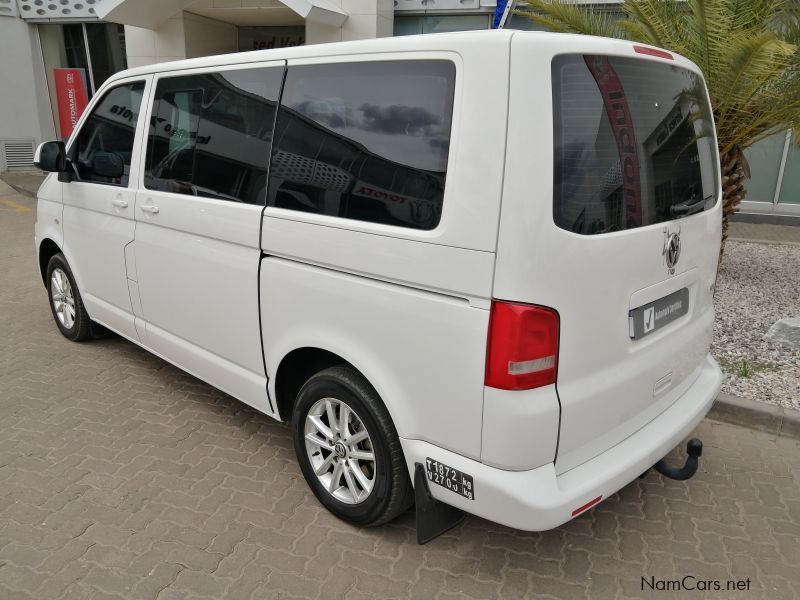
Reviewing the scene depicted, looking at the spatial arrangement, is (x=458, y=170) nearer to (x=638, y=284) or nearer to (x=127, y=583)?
(x=638, y=284)

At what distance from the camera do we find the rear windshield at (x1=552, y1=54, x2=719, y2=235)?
2031 mm

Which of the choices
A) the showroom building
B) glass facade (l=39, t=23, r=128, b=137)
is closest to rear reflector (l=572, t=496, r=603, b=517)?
the showroom building

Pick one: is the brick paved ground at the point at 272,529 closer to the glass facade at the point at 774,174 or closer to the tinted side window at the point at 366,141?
the tinted side window at the point at 366,141

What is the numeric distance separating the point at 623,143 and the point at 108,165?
312 centimetres

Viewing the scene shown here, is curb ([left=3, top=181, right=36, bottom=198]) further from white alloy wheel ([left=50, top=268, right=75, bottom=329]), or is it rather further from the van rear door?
the van rear door

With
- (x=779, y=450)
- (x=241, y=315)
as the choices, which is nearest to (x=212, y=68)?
(x=241, y=315)

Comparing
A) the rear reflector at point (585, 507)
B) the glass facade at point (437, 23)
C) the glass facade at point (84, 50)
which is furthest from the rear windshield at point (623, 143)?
the glass facade at point (84, 50)

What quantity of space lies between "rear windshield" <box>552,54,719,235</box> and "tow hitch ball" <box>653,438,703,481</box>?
98 cm

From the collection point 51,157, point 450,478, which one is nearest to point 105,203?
point 51,157

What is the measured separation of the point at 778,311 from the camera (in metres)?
5.86

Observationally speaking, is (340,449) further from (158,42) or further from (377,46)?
(158,42)

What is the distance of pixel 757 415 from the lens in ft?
12.3

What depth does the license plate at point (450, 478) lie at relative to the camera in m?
2.17

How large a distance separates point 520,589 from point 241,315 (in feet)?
5.73
